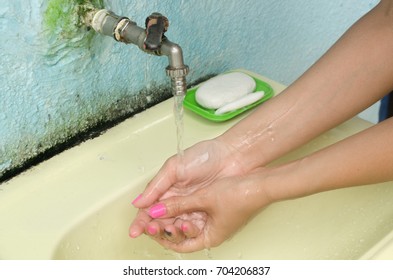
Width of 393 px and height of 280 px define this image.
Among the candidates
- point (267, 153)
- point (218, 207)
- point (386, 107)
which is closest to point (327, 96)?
point (267, 153)

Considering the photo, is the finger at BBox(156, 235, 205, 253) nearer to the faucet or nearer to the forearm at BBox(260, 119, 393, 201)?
the forearm at BBox(260, 119, 393, 201)

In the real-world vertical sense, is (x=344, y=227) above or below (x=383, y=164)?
below

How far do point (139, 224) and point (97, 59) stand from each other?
10.8 inches

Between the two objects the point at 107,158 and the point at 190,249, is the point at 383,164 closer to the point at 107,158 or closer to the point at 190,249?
the point at 190,249

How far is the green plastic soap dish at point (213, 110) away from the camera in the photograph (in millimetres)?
881

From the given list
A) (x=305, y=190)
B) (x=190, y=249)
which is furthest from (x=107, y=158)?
(x=305, y=190)

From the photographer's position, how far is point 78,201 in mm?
745

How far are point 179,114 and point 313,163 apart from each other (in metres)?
0.23

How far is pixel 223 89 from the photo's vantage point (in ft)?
2.96

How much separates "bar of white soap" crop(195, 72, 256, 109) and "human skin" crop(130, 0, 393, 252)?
0.09 m

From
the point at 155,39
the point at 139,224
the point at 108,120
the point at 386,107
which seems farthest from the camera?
the point at 386,107

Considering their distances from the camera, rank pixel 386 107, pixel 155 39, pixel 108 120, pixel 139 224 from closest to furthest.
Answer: pixel 155 39
pixel 139 224
pixel 108 120
pixel 386 107

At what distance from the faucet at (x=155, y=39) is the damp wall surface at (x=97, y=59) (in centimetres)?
7

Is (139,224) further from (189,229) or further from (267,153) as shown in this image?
(267,153)
